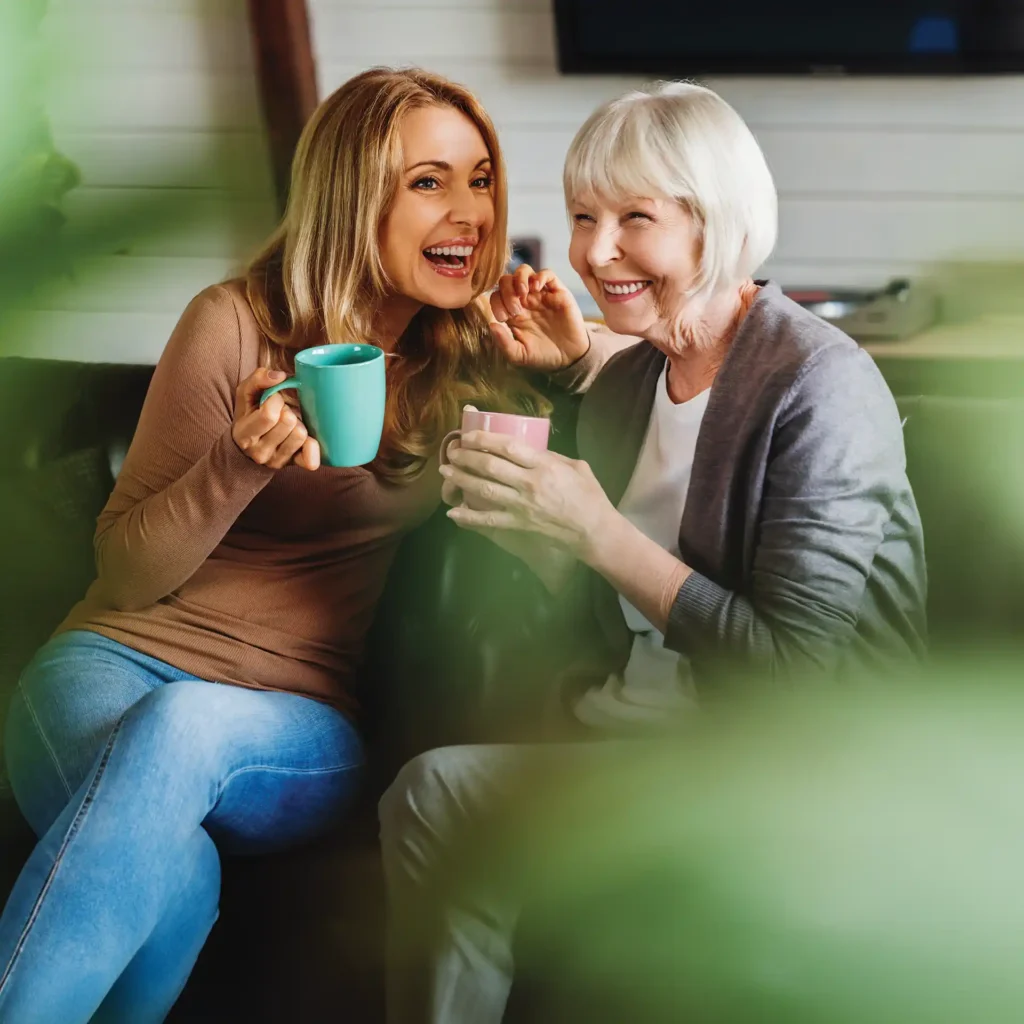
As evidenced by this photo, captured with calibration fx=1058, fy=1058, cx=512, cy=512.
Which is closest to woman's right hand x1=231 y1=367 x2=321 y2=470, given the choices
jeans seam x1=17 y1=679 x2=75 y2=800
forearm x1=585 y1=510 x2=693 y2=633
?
forearm x1=585 y1=510 x2=693 y2=633

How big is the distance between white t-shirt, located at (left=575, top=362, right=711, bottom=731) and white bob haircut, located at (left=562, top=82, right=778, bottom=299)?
12cm

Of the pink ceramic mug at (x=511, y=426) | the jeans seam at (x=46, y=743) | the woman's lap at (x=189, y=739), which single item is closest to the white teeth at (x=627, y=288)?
the pink ceramic mug at (x=511, y=426)

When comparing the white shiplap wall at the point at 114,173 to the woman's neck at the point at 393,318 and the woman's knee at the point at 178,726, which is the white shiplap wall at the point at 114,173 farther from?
the woman's knee at the point at 178,726

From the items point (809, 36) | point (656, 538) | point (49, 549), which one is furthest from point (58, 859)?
point (809, 36)

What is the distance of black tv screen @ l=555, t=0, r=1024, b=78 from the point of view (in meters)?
0.87

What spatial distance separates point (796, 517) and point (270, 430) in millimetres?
362

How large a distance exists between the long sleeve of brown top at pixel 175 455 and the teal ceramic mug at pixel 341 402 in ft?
0.41

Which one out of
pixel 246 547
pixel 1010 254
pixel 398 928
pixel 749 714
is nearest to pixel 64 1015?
pixel 398 928

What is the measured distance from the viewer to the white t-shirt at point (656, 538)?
80 cm

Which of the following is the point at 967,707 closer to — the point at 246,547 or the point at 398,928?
the point at 398,928

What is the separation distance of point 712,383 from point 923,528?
0.59 feet

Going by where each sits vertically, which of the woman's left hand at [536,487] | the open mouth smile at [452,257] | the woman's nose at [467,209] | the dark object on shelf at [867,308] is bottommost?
the woman's left hand at [536,487]

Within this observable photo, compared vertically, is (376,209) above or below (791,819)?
above

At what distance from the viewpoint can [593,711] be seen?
2.86 feet
